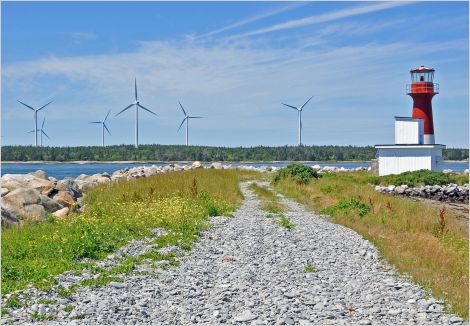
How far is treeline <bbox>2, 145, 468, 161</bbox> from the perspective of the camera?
495 ft

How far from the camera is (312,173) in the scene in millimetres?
43688

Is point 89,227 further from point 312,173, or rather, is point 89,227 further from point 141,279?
point 312,173

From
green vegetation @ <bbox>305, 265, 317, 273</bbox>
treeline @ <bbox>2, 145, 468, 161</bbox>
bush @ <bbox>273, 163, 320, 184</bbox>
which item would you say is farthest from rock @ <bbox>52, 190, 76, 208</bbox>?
treeline @ <bbox>2, 145, 468, 161</bbox>

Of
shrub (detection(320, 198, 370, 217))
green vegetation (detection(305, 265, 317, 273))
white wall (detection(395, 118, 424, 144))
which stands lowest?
green vegetation (detection(305, 265, 317, 273))

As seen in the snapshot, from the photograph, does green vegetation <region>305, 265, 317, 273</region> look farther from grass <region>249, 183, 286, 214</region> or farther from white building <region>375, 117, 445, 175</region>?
white building <region>375, 117, 445, 175</region>

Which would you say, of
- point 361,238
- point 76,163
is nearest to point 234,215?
point 361,238

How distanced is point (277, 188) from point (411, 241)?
73.1ft

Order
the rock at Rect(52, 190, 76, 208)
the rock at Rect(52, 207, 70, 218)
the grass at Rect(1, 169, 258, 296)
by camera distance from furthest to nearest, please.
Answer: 1. the rock at Rect(52, 190, 76, 208)
2. the rock at Rect(52, 207, 70, 218)
3. the grass at Rect(1, 169, 258, 296)

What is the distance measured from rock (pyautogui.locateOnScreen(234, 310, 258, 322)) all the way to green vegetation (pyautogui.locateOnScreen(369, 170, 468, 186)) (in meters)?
37.1

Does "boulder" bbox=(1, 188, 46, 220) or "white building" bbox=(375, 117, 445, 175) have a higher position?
"white building" bbox=(375, 117, 445, 175)

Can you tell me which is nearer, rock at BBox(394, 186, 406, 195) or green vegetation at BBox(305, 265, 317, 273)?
green vegetation at BBox(305, 265, 317, 273)

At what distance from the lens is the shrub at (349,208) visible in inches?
940

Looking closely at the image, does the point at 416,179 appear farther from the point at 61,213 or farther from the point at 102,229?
the point at 102,229

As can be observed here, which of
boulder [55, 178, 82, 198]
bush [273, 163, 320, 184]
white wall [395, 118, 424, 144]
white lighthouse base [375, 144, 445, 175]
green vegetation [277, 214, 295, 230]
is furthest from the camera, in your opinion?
white wall [395, 118, 424, 144]
